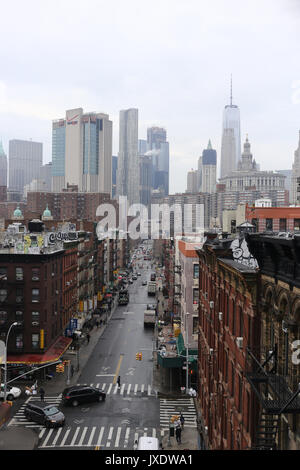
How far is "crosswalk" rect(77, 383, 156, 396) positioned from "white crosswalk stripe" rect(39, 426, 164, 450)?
9.13m

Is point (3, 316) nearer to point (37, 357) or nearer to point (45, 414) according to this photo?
point (37, 357)

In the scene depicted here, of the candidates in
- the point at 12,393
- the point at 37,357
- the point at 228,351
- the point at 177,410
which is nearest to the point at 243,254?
the point at 228,351

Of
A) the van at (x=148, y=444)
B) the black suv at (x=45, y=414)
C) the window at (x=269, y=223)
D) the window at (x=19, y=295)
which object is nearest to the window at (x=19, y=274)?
the window at (x=19, y=295)

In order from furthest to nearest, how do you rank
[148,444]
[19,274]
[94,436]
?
[19,274]
[94,436]
[148,444]

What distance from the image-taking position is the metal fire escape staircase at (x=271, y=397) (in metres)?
12.8

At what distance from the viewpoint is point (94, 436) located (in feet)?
121

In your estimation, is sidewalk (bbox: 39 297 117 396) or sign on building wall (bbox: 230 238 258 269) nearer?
sign on building wall (bbox: 230 238 258 269)

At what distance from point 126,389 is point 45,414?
37.8ft

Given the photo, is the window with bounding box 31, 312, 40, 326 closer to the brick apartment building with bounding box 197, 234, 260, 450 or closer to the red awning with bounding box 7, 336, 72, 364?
the red awning with bounding box 7, 336, 72, 364

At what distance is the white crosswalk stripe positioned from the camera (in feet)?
115

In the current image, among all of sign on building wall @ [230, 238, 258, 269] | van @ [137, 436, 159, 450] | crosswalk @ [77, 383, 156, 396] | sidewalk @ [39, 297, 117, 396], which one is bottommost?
sidewalk @ [39, 297, 117, 396]

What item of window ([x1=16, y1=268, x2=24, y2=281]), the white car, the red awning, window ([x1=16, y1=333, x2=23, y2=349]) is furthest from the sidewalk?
window ([x1=16, y1=268, x2=24, y2=281])

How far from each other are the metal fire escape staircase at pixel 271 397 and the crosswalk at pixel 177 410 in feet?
81.9
